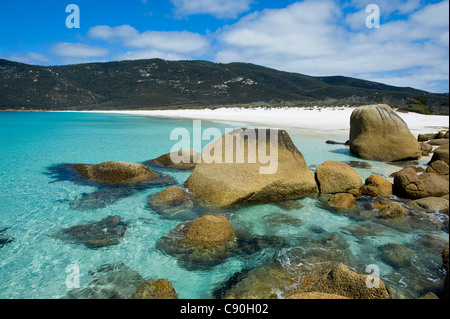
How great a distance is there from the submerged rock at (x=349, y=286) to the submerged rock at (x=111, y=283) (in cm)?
226

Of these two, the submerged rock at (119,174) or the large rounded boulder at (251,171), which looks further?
the submerged rock at (119,174)

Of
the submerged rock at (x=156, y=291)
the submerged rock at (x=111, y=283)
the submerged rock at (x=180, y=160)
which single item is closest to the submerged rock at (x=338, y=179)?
the submerged rock at (x=180, y=160)

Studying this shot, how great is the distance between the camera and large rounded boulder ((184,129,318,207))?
19.2 ft

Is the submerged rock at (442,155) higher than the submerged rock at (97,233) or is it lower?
higher

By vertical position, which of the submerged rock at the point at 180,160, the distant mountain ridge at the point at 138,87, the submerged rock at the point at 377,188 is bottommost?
the submerged rock at the point at 377,188

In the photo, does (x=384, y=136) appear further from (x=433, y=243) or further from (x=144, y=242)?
(x=144, y=242)

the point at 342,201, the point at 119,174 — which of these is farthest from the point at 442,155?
the point at 119,174

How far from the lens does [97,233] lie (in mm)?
4660

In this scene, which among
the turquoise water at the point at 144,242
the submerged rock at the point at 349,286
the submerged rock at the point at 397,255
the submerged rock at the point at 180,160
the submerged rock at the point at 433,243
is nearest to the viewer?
the submerged rock at the point at 349,286

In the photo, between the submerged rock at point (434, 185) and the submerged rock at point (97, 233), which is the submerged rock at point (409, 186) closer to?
the submerged rock at point (434, 185)

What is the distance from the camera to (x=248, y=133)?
6.35m

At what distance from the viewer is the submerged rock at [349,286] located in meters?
2.72

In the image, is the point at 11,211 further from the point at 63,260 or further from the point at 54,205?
the point at 63,260
